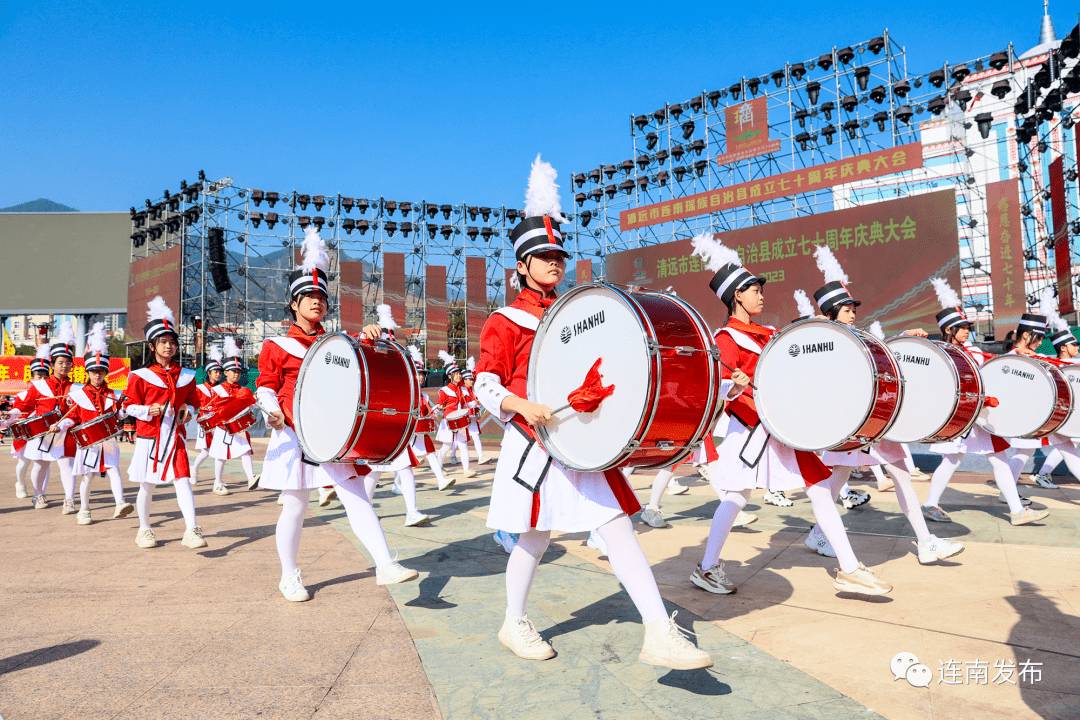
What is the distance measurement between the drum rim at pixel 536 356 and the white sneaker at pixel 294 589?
2.05 m

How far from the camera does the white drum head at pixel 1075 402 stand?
657 centimetres

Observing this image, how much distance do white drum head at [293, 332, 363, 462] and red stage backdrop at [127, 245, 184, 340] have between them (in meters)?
31.5

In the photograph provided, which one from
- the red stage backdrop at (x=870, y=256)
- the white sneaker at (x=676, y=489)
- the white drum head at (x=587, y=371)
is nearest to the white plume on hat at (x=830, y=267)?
the white drum head at (x=587, y=371)

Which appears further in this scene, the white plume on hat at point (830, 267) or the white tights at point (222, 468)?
the white tights at point (222, 468)

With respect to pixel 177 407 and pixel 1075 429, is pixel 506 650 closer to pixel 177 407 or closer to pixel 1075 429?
pixel 177 407

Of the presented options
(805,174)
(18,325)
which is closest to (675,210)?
A: (805,174)

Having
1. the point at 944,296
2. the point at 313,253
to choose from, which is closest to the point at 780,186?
the point at 944,296

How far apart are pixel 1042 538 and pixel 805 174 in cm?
1981

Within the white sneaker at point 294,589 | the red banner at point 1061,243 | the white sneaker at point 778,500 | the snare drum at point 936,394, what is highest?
the red banner at point 1061,243

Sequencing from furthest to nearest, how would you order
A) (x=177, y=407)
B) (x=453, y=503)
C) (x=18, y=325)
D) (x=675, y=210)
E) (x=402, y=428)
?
(x=18, y=325), (x=675, y=210), (x=453, y=503), (x=177, y=407), (x=402, y=428)

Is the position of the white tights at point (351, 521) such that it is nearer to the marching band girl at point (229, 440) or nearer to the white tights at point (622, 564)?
the white tights at point (622, 564)

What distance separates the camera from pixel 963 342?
23.9 ft

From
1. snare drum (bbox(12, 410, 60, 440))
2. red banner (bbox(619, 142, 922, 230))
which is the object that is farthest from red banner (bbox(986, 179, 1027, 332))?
snare drum (bbox(12, 410, 60, 440))

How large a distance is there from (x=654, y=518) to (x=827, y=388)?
2.91m
